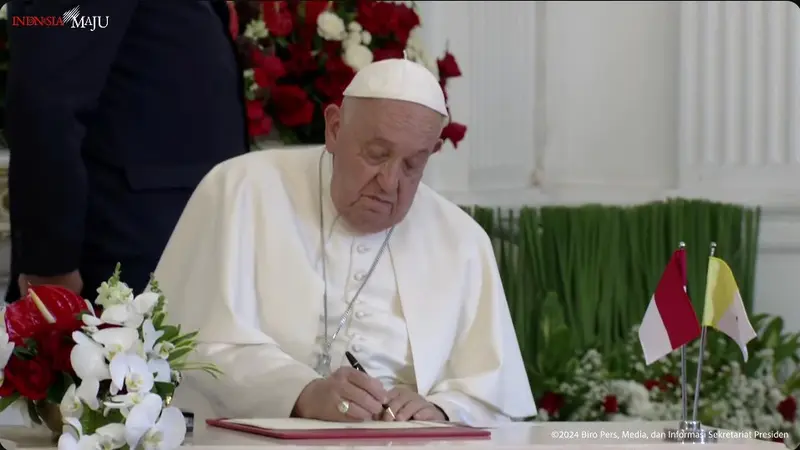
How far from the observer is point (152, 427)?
6.73ft

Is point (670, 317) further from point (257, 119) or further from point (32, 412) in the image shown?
point (257, 119)

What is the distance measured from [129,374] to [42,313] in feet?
0.87

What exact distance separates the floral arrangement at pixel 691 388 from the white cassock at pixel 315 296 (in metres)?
1.28

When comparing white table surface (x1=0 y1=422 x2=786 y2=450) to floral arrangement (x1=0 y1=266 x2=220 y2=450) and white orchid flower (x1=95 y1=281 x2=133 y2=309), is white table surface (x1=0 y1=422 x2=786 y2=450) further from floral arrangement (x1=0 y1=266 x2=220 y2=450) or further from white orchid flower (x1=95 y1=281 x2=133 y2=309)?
white orchid flower (x1=95 y1=281 x2=133 y2=309)

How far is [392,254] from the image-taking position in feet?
10.1

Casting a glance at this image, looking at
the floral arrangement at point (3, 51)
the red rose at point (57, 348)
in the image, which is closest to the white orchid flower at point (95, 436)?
the red rose at point (57, 348)

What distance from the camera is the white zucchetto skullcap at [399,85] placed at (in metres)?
2.88

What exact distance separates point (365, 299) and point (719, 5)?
2902 mm

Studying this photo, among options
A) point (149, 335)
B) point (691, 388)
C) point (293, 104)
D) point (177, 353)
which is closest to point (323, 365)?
point (177, 353)

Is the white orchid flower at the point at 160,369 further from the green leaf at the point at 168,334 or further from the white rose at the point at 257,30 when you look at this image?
the white rose at the point at 257,30

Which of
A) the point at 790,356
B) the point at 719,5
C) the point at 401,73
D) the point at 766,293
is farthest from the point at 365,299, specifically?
the point at 719,5

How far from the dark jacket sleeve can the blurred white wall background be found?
1.97m

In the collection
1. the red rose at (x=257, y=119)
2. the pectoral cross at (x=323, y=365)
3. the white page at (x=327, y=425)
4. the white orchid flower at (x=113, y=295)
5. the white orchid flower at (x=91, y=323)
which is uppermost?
the red rose at (x=257, y=119)

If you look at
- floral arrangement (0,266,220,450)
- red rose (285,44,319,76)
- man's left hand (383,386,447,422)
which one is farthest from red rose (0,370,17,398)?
red rose (285,44,319,76)
